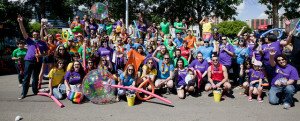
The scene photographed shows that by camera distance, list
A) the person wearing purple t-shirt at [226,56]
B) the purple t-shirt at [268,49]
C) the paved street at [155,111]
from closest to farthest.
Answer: the paved street at [155,111] → the purple t-shirt at [268,49] → the person wearing purple t-shirt at [226,56]

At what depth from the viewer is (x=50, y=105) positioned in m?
7.15

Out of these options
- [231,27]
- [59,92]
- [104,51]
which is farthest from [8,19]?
[231,27]

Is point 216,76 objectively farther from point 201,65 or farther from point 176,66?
point 176,66

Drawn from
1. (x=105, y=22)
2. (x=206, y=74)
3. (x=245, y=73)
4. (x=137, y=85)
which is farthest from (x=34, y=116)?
(x=105, y=22)

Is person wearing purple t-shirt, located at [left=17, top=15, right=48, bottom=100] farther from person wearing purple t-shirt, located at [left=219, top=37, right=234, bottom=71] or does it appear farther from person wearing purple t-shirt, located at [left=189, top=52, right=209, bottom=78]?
person wearing purple t-shirt, located at [left=219, top=37, right=234, bottom=71]

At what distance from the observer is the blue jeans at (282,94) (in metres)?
6.63

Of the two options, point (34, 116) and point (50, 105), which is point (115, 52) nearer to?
point (50, 105)

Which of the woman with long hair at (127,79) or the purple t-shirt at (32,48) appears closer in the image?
the woman with long hair at (127,79)

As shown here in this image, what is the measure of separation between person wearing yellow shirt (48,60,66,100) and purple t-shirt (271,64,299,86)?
586 cm

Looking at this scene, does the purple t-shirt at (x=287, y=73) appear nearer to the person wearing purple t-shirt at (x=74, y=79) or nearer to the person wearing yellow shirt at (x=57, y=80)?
the person wearing purple t-shirt at (x=74, y=79)

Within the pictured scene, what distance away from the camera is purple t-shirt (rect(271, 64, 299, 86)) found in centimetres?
677

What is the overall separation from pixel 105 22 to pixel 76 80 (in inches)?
313

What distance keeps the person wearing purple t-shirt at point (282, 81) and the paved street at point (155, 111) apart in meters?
0.21

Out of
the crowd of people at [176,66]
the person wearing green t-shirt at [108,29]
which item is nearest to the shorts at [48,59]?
the crowd of people at [176,66]
